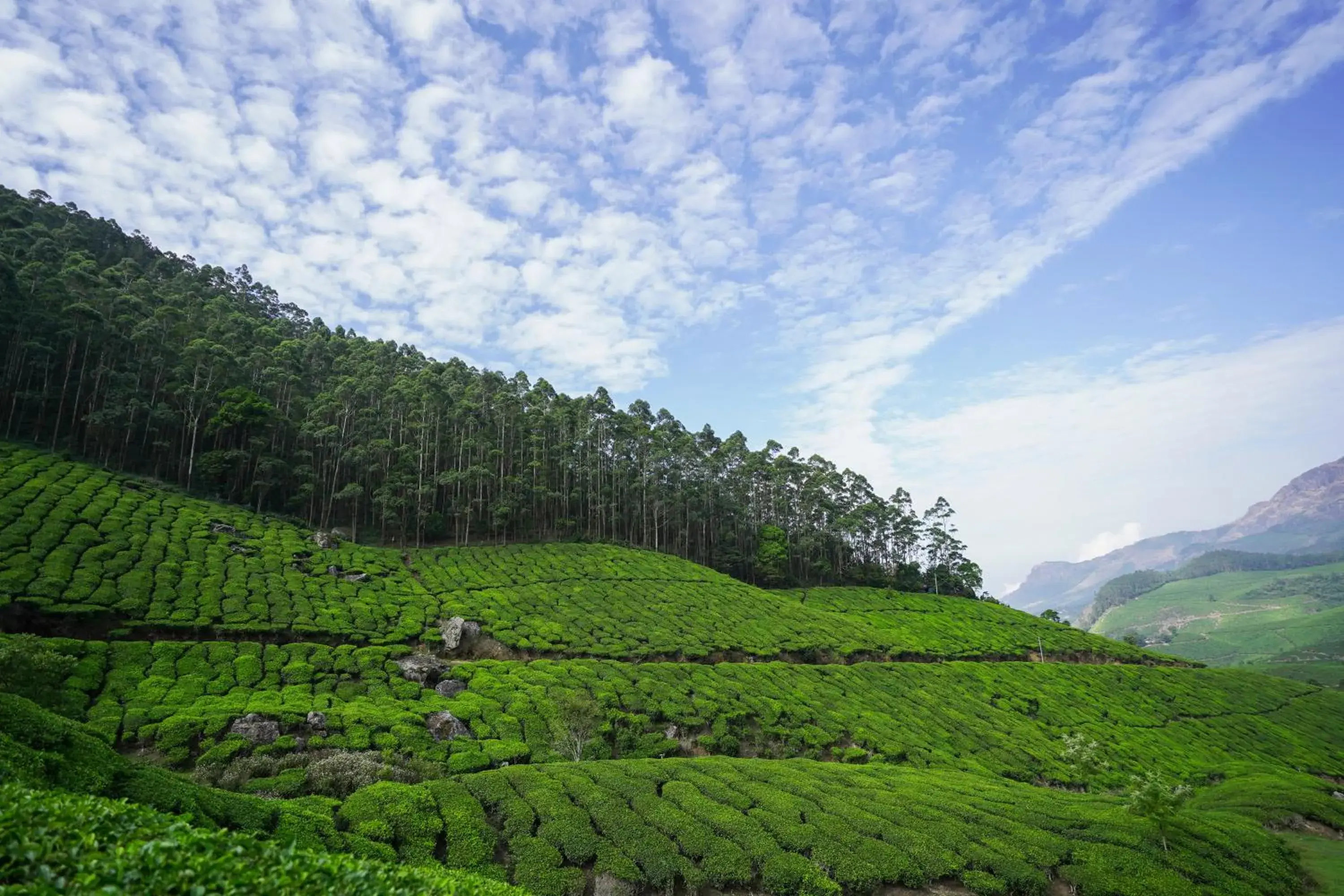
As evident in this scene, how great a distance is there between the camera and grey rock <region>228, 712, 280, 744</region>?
2220 centimetres

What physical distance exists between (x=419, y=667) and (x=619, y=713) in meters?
11.3

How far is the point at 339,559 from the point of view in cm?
4812

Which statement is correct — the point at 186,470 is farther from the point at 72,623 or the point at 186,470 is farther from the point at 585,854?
the point at 585,854

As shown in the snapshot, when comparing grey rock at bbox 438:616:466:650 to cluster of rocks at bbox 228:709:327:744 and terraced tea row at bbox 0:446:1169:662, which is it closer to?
terraced tea row at bbox 0:446:1169:662

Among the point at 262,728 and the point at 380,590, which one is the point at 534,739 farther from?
the point at 380,590

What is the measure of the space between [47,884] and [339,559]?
4777cm

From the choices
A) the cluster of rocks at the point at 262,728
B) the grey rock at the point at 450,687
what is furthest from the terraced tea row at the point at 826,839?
the grey rock at the point at 450,687

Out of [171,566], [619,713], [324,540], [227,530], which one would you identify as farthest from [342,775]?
[324,540]

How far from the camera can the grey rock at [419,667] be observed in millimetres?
31500

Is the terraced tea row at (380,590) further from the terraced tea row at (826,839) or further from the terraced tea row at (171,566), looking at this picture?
the terraced tea row at (826,839)

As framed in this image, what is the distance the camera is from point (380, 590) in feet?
145

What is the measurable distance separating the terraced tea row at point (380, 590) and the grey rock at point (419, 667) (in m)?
3.65

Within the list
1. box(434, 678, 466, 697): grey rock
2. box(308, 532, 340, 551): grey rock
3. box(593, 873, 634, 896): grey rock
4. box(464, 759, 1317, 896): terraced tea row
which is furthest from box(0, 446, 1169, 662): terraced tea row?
box(593, 873, 634, 896): grey rock

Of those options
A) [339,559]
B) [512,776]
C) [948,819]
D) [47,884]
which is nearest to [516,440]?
[339,559]
